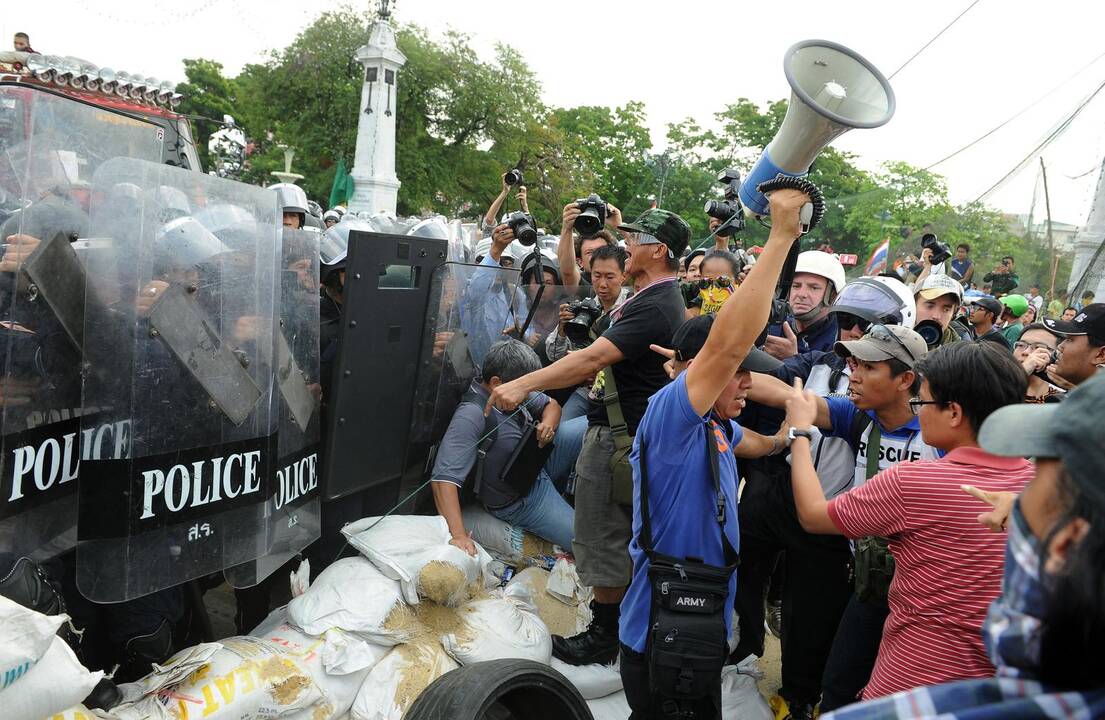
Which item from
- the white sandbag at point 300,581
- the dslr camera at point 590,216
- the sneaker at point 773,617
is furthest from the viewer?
the dslr camera at point 590,216

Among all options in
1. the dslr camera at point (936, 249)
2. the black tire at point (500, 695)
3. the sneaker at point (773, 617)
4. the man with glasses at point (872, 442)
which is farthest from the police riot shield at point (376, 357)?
the dslr camera at point (936, 249)

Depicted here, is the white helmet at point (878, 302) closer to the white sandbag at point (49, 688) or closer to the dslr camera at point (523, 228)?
the dslr camera at point (523, 228)

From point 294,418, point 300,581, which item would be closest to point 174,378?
point 294,418

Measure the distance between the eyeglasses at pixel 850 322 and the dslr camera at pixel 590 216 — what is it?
142 centimetres

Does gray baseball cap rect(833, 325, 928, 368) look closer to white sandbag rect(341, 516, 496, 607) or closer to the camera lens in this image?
the camera lens

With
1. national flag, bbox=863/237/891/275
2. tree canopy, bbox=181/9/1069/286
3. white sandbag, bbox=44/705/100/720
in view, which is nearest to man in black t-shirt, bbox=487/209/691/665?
white sandbag, bbox=44/705/100/720

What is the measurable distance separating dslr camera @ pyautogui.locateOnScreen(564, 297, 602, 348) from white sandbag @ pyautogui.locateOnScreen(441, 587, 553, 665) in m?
1.36

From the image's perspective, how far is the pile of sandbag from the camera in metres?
1.63

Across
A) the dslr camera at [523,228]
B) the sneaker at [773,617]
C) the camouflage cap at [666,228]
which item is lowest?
the sneaker at [773,617]

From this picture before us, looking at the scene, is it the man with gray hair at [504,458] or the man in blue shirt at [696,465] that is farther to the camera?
the man with gray hair at [504,458]

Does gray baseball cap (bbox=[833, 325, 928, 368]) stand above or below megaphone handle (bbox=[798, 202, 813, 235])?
below

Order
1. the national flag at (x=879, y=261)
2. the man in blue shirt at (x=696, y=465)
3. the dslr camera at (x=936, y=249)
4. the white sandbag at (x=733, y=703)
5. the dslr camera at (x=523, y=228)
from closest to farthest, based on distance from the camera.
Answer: the man in blue shirt at (x=696, y=465)
the white sandbag at (x=733, y=703)
the dslr camera at (x=523, y=228)
the dslr camera at (x=936, y=249)
the national flag at (x=879, y=261)

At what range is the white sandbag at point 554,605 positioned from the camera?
370 centimetres

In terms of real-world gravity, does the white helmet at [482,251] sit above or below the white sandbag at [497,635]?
above
